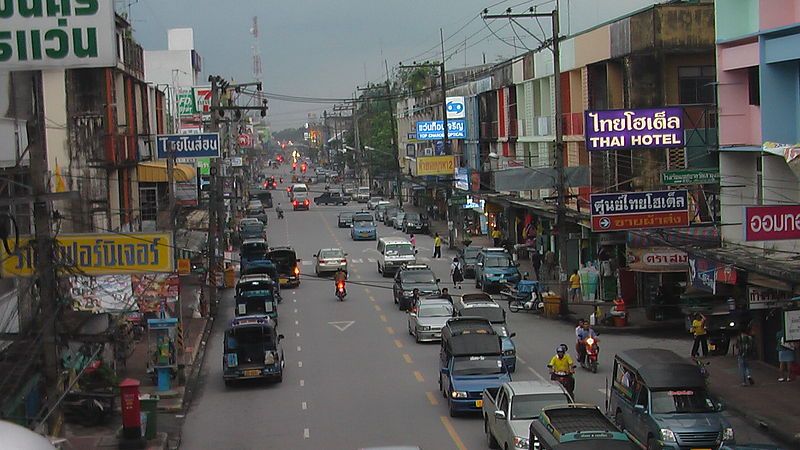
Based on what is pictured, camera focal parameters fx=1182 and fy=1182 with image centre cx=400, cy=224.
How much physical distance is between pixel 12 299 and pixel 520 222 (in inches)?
1882

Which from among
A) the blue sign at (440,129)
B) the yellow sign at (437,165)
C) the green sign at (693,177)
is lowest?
the green sign at (693,177)

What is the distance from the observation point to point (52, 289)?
20500 millimetres

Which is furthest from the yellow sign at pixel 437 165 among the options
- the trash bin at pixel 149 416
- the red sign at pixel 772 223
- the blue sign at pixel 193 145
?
the red sign at pixel 772 223

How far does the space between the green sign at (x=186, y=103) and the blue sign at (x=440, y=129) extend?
1699cm

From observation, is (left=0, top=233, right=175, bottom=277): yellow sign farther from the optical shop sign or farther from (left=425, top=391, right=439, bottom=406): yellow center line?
(left=425, top=391, right=439, bottom=406): yellow center line

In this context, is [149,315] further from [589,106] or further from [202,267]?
[589,106]

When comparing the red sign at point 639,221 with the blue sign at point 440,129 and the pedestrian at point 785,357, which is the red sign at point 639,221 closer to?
the pedestrian at point 785,357

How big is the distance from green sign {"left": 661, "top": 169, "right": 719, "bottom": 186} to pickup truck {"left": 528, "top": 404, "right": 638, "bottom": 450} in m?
14.8

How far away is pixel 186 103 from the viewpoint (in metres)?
88.5

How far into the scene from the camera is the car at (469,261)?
190 ft

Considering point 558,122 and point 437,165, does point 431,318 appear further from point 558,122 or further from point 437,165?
point 437,165

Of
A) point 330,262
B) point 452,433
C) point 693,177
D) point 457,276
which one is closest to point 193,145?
point 693,177

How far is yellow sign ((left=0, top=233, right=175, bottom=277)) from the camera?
21.5 metres

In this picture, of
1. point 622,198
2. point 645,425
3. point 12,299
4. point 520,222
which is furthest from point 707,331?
point 520,222
